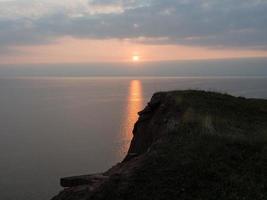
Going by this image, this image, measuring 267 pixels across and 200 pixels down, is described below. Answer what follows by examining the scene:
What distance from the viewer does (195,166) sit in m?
17.3

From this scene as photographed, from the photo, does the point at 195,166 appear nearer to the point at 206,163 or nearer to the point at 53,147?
the point at 206,163

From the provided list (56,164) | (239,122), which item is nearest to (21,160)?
(56,164)

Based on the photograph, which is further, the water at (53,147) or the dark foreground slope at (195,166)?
the water at (53,147)

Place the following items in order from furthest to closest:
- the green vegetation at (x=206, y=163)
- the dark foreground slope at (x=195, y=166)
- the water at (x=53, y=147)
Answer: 1. the water at (x=53, y=147)
2. the dark foreground slope at (x=195, y=166)
3. the green vegetation at (x=206, y=163)

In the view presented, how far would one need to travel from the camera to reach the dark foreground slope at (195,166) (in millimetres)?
15570

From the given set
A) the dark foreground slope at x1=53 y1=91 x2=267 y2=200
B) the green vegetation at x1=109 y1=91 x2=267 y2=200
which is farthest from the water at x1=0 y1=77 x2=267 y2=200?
the green vegetation at x1=109 y1=91 x2=267 y2=200

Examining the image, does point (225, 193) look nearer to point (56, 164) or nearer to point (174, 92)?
point (174, 92)

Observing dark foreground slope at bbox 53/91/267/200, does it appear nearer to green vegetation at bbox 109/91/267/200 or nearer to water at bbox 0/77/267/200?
green vegetation at bbox 109/91/267/200

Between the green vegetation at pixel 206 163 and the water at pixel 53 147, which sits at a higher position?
the green vegetation at pixel 206 163

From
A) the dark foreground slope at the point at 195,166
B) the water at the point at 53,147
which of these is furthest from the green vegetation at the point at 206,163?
the water at the point at 53,147

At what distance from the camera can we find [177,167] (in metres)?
17.3

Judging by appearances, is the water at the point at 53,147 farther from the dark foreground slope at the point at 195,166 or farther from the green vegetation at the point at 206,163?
the green vegetation at the point at 206,163

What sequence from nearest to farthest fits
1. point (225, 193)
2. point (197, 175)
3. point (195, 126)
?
point (225, 193)
point (197, 175)
point (195, 126)

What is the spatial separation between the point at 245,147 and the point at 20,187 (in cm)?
5290
